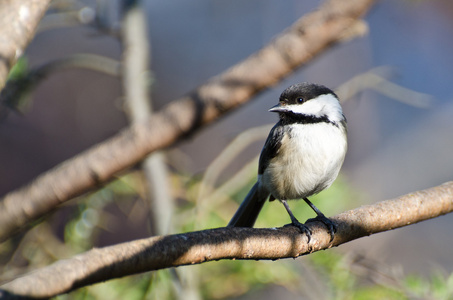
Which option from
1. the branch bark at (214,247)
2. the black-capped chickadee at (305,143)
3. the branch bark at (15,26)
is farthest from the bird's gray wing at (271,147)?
the branch bark at (15,26)

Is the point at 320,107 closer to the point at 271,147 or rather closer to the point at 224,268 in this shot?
the point at 271,147

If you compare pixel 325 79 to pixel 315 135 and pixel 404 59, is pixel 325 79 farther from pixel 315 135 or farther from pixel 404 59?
pixel 315 135

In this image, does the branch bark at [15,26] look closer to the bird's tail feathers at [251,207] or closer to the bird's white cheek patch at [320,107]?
the bird's white cheek patch at [320,107]

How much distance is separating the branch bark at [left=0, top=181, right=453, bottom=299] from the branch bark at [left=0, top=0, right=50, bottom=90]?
0.63m

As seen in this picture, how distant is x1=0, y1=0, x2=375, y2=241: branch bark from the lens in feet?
7.29

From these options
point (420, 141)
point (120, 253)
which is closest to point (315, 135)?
point (120, 253)

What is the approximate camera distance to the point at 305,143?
2.10m

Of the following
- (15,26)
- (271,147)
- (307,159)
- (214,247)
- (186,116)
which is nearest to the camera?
(214,247)

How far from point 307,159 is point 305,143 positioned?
67mm

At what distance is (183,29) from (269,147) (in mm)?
5948

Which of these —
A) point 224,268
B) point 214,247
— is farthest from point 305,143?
point 214,247

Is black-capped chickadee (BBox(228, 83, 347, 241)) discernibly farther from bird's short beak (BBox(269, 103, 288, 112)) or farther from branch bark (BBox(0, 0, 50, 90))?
branch bark (BBox(0, 0, 50, 90))

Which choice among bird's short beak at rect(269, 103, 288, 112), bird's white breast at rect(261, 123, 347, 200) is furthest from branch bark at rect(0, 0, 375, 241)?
bird's white breast at rect(261, 123, 347, 200)

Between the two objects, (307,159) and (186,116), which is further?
(186,116)
